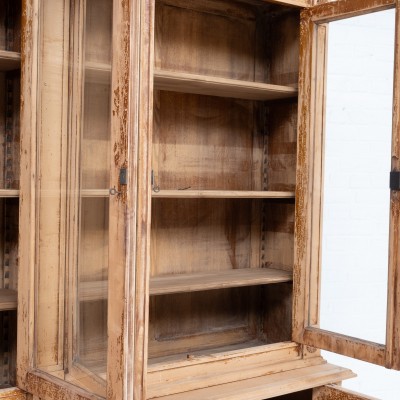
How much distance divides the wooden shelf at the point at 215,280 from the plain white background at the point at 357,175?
24 centimetres

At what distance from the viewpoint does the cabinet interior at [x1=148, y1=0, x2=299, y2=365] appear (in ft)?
9.47

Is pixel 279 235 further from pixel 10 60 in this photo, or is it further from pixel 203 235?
pixel 10 60

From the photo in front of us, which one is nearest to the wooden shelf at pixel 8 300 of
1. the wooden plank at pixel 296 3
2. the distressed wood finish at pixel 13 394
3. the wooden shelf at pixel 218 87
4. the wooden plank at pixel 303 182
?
the distressed wood finish at pixel 13 394

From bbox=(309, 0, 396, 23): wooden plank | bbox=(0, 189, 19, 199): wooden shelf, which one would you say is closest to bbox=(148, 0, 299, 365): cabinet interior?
bbox=(309, 0, 396, 23): wooden plank

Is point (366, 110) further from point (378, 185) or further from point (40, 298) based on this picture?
point (40, 298)

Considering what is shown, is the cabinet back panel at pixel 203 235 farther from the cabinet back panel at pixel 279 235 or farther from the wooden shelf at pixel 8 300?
the wooden shelf at pixel 8 300

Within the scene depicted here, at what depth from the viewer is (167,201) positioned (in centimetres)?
292

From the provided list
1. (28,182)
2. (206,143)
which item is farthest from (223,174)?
(28,182)

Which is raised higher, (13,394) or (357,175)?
(357,175)

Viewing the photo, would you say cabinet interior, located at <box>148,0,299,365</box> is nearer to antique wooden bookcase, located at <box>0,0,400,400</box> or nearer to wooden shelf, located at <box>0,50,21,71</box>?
antique wooden bookcase, located at <box>0,0,400,400</box>

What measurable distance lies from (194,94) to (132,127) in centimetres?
114

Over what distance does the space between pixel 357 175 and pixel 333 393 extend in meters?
0.83

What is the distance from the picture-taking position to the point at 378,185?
2.43 meters

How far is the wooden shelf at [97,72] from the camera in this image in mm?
1926
